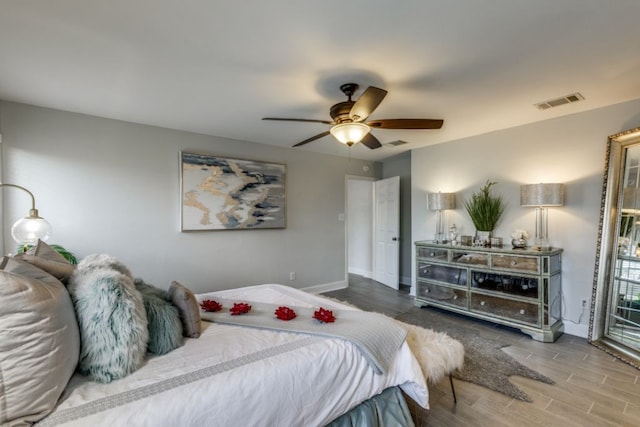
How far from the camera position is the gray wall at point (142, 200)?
302cm

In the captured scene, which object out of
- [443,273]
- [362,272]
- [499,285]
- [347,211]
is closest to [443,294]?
[443,273]

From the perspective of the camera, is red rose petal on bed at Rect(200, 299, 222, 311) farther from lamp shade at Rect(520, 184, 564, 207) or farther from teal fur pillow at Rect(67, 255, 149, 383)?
lamp shade at Rect(520, 184, 564, 207)

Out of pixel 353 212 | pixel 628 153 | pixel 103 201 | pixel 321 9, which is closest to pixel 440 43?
pixel 321 9

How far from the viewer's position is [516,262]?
3.37 metres

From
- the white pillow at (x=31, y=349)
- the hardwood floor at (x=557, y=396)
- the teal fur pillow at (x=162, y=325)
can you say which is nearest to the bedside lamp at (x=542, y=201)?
the hardwood floor at (x=557, y=396)

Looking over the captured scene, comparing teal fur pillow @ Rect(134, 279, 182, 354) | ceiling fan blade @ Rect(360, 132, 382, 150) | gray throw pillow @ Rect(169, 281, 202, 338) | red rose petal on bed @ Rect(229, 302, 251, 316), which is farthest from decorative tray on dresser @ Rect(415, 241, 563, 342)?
teal fur pillow @ Rect(134, 279, 182, 354)

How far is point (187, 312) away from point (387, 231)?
4.40m

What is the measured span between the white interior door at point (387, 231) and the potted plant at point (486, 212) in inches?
59.6

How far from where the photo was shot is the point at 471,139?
167 inches

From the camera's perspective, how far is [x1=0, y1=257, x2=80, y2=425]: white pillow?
99 cm

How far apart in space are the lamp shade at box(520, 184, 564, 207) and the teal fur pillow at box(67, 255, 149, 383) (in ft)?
12.5

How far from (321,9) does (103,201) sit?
10.3ft

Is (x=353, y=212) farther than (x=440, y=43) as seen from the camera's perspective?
Yes

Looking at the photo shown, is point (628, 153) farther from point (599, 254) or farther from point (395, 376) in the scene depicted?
point (395, 376)
